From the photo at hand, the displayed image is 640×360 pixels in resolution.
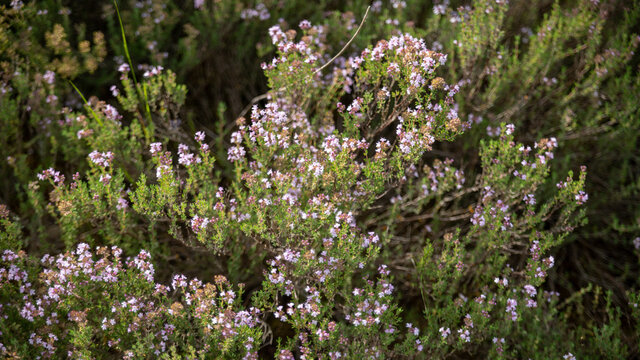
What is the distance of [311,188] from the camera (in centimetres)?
298

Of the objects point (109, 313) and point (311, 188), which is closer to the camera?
point (109, 313)

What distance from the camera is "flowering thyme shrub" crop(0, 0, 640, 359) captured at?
2754 mm

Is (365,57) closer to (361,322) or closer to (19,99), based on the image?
(361,322)

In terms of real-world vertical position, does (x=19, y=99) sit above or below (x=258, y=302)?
above

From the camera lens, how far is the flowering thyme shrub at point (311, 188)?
9.04ft

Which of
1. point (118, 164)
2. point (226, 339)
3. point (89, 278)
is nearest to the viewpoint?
point (226, 339)

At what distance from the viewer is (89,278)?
106 inches

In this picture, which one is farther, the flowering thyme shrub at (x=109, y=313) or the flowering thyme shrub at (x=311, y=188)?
the flowering thyme shrub at (x=311, y=188)

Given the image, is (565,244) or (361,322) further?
(565,244)

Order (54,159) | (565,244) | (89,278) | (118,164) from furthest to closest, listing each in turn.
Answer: (565,244), (54,159), (118,164), (89,278)

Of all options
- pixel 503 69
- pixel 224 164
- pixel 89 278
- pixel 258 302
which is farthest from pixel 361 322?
pixel 503 69

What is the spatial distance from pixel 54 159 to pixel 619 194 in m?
4.35

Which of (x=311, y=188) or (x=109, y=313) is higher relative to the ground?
(x=311, y=188)

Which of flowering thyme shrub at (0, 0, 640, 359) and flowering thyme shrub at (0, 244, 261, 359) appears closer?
flowering thyme shrub at (0, 244, 261, 359)
